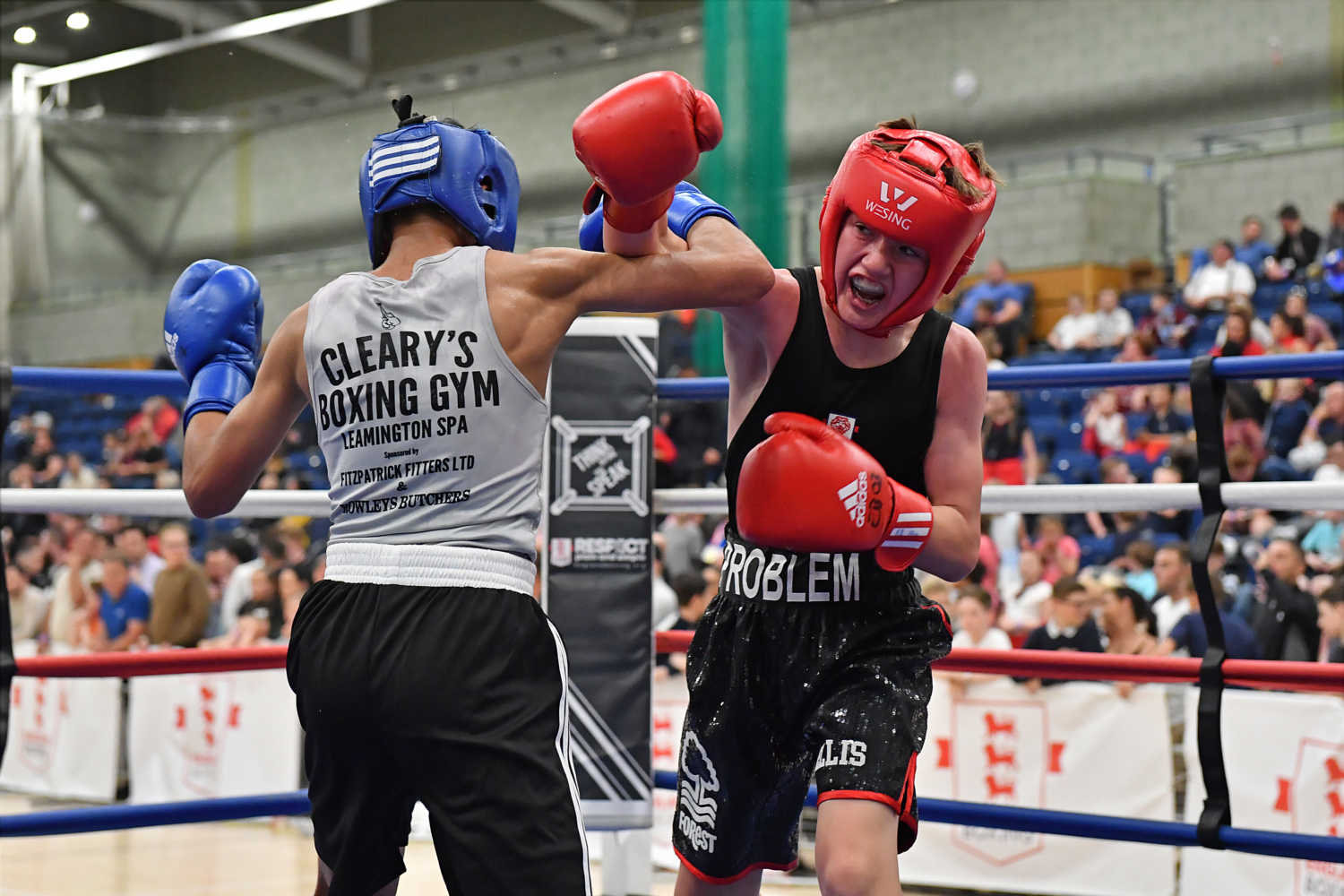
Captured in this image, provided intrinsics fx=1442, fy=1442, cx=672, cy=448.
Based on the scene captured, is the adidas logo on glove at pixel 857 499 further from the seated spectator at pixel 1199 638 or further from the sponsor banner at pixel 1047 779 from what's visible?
the seated spectator at pixel 1199 638

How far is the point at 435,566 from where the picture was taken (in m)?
1.85

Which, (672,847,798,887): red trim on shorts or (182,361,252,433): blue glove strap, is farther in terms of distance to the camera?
(672,847,798,887): red trim on shorts

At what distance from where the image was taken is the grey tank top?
73.0 inches

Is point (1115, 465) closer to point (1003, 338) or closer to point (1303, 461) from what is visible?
point (1303, 461)

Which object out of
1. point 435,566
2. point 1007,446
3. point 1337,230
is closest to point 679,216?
point 435,566

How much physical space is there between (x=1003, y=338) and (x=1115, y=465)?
336 cm

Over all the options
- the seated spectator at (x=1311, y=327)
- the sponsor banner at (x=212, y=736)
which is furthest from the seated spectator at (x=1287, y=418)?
the sponsor banner at (x=212, y=736)

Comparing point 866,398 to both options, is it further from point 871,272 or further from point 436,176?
point 436,176

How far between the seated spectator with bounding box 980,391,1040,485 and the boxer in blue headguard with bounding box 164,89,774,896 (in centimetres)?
606

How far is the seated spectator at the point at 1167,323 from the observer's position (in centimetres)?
955

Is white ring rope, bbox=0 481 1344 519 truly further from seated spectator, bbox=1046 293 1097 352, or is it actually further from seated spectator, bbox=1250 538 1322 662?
seated spectator, bbox=1046 293 1097 352

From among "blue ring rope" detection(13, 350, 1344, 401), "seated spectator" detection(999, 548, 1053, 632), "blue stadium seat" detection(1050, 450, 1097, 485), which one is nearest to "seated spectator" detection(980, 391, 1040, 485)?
"blue stadium seat" detection(1050, 450, 1097, 485)

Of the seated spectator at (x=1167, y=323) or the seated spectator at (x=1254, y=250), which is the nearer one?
the seated spectator at (x=1167, y=323)

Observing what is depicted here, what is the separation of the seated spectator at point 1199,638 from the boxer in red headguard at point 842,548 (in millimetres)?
3162
